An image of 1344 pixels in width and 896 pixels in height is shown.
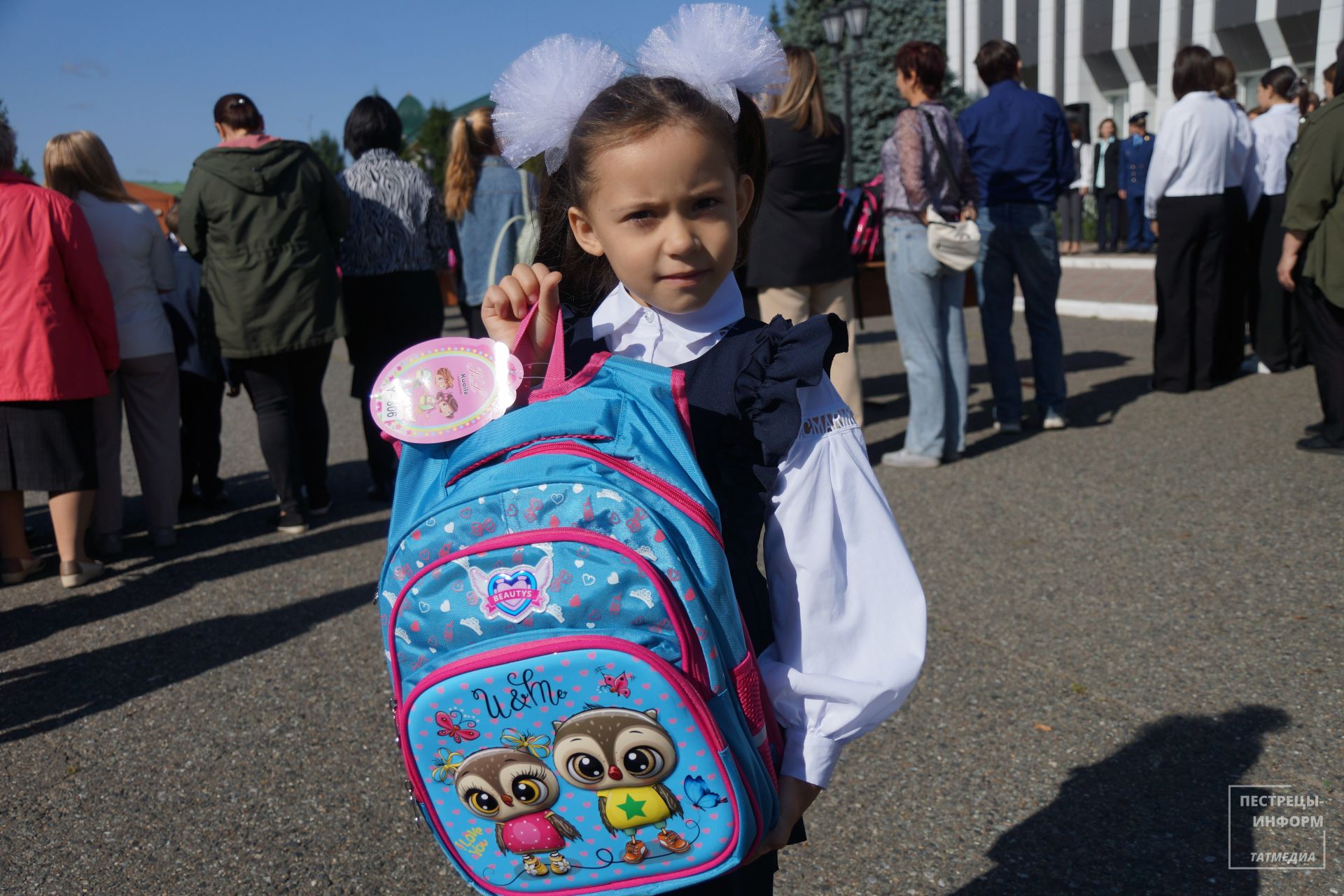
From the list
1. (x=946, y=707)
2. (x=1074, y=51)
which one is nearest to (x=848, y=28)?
(x=946, y=707)

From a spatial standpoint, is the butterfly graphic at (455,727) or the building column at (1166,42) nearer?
the butterfly graphic at (455,727)

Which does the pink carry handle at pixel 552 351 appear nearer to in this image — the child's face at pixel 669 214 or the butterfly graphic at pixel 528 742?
the child's face at pixel 669 214

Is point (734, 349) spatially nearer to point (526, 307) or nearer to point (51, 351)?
point (526, 307)

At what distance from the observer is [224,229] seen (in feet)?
17.7

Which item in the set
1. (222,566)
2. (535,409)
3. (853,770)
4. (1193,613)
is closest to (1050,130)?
(1193,613)

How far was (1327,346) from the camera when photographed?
576 centimetres

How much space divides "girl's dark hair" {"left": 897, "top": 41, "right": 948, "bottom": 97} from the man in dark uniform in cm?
1327

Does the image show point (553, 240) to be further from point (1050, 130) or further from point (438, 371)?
point (1050, 130)

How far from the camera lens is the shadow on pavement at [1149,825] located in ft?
8.33

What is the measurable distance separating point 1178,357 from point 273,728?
645 cm

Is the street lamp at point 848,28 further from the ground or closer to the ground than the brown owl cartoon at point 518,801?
further from the ground

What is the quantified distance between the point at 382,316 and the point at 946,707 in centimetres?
384

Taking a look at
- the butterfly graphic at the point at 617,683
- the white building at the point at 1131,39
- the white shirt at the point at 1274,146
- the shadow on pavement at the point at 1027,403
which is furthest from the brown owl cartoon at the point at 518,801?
the white building at the point at 1131,39

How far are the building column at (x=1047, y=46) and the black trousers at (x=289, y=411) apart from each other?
90.8 feet
